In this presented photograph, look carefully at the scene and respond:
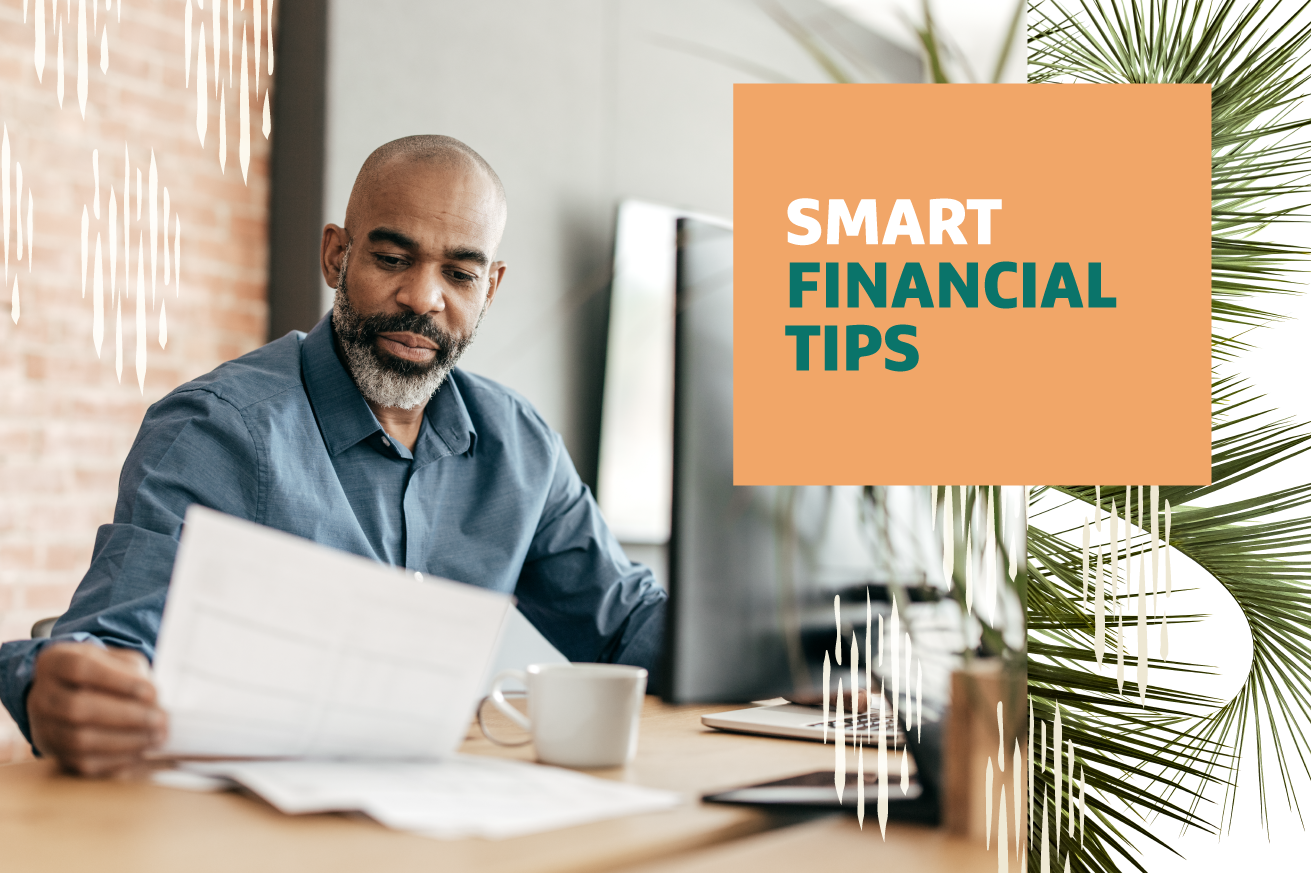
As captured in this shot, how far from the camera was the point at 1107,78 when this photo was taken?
2.04m

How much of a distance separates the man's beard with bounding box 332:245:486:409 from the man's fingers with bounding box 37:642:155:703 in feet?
2.25

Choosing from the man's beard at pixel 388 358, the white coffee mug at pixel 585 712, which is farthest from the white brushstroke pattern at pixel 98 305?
the white coffee mug at pixel 585 712

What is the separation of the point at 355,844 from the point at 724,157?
2154 mm

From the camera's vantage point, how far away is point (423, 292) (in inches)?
60.2

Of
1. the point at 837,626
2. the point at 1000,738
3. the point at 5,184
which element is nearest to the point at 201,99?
the point at 5,184

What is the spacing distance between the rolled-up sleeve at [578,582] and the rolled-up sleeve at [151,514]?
509 millimetres

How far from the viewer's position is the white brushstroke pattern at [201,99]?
2193 mm

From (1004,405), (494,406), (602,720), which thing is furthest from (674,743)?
(494,406)

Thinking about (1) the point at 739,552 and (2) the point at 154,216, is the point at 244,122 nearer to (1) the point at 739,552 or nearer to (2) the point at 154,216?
(2) the point at 154,216

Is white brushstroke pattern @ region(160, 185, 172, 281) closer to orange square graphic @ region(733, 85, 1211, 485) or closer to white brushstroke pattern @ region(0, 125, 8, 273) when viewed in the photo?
white brushstroke pattern @ region(0, 125, 8, 273)

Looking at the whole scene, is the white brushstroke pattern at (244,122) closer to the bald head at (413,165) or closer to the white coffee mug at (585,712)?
the bald head at (413,165)

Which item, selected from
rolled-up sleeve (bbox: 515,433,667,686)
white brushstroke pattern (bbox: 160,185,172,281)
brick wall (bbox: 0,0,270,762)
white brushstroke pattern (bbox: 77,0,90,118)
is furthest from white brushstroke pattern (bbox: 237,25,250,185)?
rolled-up sleeve (bbox: 515,433,667,686)

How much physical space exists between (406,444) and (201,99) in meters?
1.13

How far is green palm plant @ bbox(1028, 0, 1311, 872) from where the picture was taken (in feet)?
6.10
